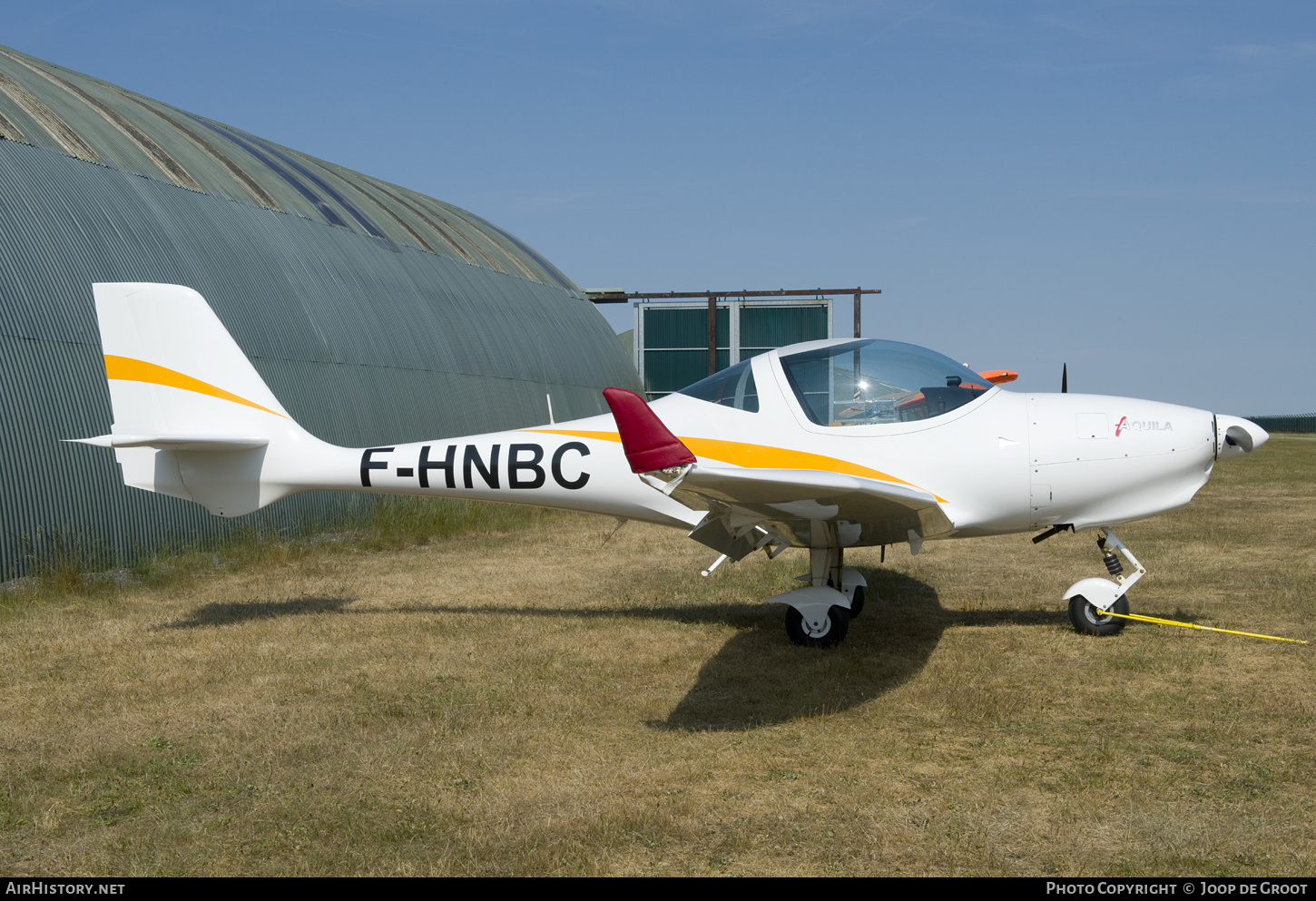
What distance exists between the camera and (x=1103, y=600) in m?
7.55

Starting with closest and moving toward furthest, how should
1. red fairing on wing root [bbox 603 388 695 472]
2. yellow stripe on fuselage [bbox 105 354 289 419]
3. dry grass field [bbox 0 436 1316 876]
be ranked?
dry grass field [bbox 0 436 1316 876]
red fairing on wing root [bbox 603 388 695 472]
yellow stripe on fuselage [bbox 105 354 289 419]

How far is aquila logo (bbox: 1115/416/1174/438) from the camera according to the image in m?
7.20

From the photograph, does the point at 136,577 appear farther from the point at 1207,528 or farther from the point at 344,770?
the point at 1207,528

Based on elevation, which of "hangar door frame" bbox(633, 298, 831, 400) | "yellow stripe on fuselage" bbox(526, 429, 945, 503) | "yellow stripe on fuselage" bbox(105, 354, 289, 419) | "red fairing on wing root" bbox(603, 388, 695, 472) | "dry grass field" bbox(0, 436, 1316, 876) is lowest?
"dry grass field" bbox(0, 436, 1316, 876)

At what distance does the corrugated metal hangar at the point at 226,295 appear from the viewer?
10.5 meters

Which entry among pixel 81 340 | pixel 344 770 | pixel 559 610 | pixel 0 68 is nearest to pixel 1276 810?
pixel 344 770

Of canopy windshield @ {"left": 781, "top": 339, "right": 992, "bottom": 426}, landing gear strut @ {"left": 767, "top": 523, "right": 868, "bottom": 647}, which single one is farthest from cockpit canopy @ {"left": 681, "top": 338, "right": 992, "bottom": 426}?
landing gear strut @ {"left": 767, "top": 523, "right": 868, "bottom": 647}

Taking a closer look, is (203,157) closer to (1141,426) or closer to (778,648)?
(778,648)

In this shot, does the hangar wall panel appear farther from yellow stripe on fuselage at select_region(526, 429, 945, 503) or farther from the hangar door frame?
the hangar door frame

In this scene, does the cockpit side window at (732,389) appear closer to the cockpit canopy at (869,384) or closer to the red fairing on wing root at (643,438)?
the cockpit canopy at (869,384)

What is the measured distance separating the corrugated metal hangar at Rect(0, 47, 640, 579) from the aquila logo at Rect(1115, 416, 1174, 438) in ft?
32.2

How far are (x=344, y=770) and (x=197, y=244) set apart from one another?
1053 cm

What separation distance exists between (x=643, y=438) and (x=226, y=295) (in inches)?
408

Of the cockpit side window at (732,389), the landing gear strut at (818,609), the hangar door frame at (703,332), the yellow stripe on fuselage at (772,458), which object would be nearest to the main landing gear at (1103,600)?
the yellow stripe on fuselage at (772,458)
